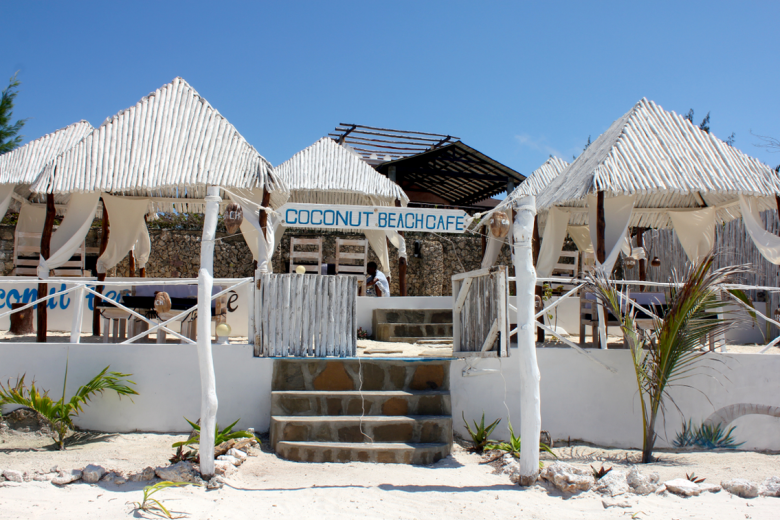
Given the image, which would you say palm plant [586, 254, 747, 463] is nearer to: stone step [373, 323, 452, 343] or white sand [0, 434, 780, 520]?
white sand [0, 434, 780, 520]

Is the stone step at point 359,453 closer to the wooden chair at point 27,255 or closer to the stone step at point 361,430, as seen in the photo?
the stone step at point 361,430

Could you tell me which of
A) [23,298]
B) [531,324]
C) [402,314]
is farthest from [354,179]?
[531,324]

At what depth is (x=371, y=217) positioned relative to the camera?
18.2ft

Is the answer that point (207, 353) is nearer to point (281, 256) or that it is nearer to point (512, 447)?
point (512, 447)

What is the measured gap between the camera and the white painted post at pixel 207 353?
4.16 metres

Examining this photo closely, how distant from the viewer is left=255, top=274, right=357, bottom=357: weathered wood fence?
17.7 ft

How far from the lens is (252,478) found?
4.25 metres

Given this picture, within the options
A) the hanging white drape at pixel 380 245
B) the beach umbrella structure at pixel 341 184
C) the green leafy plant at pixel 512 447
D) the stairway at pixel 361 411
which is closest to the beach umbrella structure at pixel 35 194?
the beach umbrella structure at pixel 341 184

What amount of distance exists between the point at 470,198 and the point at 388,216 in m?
12.6

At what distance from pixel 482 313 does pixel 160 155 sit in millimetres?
4424

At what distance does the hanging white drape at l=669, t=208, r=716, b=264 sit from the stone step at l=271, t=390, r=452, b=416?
18.3ft

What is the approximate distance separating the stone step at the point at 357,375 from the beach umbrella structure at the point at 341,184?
4.83m

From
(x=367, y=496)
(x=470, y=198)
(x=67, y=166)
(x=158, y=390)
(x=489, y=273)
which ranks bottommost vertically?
(x=367, y=496)

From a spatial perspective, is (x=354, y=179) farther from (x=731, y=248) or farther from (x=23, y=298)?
(x=731, y=248)
